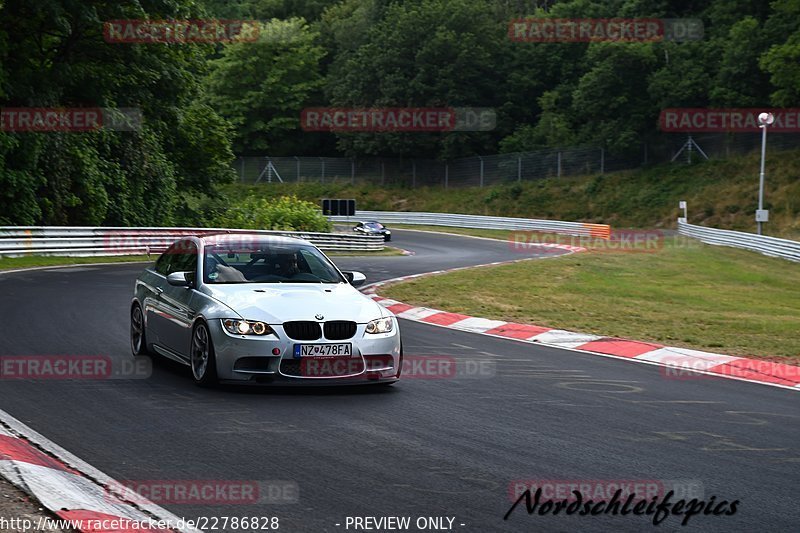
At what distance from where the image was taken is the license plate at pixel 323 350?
357 inches

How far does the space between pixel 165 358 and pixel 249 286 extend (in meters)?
1.76

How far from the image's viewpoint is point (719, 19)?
238 ft

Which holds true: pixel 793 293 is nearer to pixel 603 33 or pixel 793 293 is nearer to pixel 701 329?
pixel 701 329

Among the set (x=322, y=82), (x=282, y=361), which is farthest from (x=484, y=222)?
(x=282, y=361)

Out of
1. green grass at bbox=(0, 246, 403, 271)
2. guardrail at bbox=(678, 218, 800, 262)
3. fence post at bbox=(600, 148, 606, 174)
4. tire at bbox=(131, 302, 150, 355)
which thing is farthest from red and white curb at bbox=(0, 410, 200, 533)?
fence post at bbox=(600, 148, 606, 174)

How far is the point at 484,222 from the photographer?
226 feet

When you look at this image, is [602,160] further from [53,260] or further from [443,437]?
[443,437]

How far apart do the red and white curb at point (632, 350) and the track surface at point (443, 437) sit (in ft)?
2.42

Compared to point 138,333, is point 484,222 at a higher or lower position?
lower

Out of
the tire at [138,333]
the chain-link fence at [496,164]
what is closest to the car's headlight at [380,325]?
the tire at [138,333]

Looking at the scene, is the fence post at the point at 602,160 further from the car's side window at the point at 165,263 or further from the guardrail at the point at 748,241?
the car's side window at the point at 165,263

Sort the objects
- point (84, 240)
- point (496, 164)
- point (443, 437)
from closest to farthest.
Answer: point (443, 437) → point (84, 240) → point (496, 164)

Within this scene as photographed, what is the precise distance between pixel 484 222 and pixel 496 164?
10.8 m

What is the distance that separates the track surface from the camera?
19.0ft
